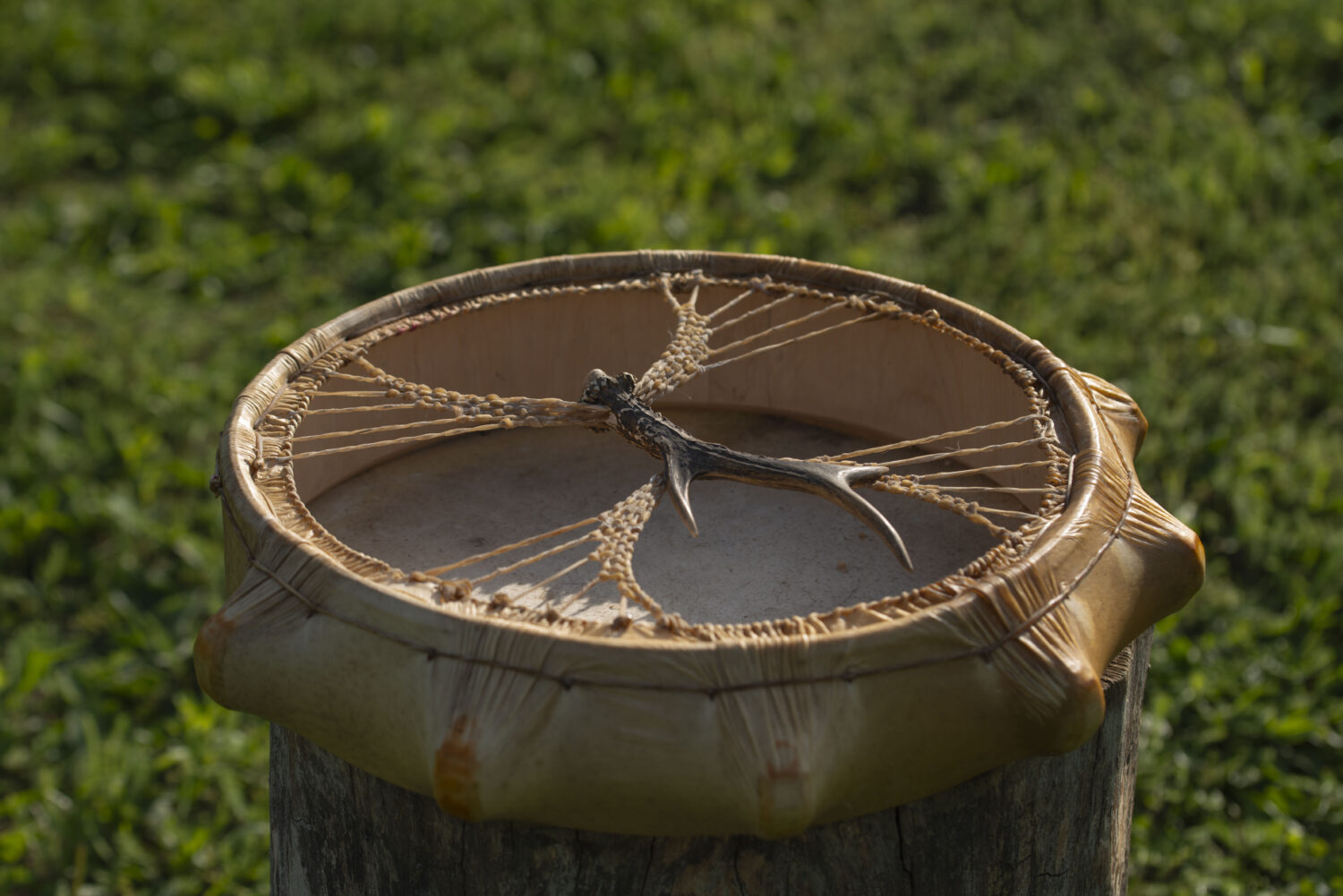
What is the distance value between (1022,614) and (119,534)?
238cm

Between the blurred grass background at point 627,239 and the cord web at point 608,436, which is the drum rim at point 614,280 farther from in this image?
the blurred grass background at point 627,239

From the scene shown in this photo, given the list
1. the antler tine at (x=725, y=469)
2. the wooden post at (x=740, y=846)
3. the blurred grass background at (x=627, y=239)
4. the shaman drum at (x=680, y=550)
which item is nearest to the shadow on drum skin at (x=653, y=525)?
the shaman drum at (x=680, y=550)

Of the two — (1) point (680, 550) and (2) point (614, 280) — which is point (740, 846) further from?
(2) point (614, 280)

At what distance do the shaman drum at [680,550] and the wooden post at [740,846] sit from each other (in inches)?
3.5

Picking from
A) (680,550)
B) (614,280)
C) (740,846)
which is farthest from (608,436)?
(740,846)

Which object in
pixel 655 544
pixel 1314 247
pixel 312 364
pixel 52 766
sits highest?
pixel 312 364

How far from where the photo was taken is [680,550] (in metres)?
1.63

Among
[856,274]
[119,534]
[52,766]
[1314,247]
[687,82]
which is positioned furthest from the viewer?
[687,82]

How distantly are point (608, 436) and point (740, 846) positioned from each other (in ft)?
2.68

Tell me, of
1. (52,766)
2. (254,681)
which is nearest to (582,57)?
(52,766)

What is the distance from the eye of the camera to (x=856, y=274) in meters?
1.81

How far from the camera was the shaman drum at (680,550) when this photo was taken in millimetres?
1128

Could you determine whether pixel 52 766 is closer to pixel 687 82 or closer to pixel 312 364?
pixel 312 364

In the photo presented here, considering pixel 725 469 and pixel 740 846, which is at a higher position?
pixel 725 469
